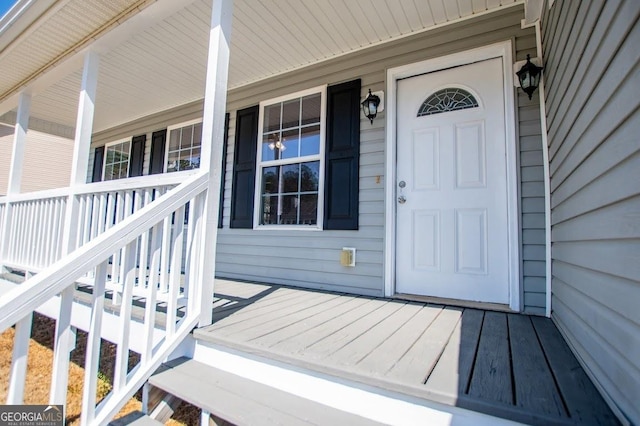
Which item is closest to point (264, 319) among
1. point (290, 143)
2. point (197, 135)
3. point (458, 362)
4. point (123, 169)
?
point (458, 362)

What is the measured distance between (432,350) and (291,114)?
281cm

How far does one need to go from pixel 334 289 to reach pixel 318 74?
2225 mm

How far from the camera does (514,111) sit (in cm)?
234

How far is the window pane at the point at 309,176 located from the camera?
10.6 feet

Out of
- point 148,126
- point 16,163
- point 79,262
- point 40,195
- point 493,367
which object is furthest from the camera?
point 148,126

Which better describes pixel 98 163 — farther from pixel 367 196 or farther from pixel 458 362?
pixel 458 362

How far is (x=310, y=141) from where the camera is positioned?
331 centimetres

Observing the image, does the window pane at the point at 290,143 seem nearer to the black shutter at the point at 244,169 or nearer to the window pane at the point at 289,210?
the black shutter at the point at 244,169

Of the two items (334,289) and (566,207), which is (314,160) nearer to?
(334,289)

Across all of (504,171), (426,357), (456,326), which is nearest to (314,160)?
(504,171)

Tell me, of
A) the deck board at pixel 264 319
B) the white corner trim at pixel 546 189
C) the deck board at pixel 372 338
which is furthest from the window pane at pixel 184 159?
the white corner trim at pixel 546 189

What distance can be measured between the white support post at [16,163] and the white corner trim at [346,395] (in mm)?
3476

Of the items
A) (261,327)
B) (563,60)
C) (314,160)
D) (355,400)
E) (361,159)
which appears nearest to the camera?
(355,400)

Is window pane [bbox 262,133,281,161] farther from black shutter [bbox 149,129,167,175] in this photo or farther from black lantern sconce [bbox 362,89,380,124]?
black shutter [bbox 149,129,167,175]
